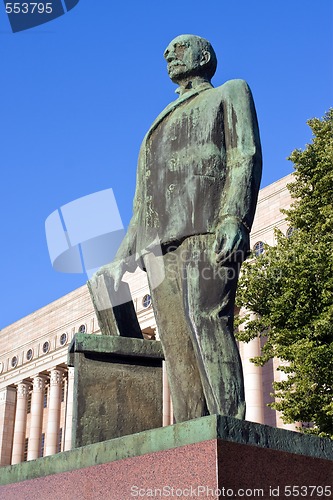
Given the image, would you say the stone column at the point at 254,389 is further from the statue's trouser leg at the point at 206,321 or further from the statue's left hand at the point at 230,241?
the statue's left hand at the point at 230,241

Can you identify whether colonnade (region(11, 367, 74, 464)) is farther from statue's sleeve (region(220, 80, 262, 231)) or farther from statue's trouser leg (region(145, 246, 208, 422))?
statue's sleeve (region(220, 80, 262, 231))

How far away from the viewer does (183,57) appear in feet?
19.1

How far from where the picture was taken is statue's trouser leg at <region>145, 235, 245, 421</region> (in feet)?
15.9

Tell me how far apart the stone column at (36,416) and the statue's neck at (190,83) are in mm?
52611

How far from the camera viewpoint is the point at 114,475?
456 centimetres

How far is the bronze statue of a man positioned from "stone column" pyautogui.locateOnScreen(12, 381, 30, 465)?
54.7 m

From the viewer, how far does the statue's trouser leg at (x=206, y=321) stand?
4848 mm

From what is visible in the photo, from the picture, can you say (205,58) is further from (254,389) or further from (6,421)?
(6,421)

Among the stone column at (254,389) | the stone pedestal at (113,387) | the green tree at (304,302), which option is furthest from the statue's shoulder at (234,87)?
the stone column at (254,389)

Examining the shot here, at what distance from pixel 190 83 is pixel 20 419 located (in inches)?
2196

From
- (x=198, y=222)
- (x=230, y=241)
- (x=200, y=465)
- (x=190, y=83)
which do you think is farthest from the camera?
A: (x=190, y=83)

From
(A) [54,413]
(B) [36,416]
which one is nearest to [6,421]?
(B) [36,416]

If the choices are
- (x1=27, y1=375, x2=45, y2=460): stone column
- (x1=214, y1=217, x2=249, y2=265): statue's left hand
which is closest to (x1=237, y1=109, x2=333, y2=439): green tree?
(x1=214, y1=217, x2=249, y2=265): statue's left hand

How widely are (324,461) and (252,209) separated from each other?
173cm
